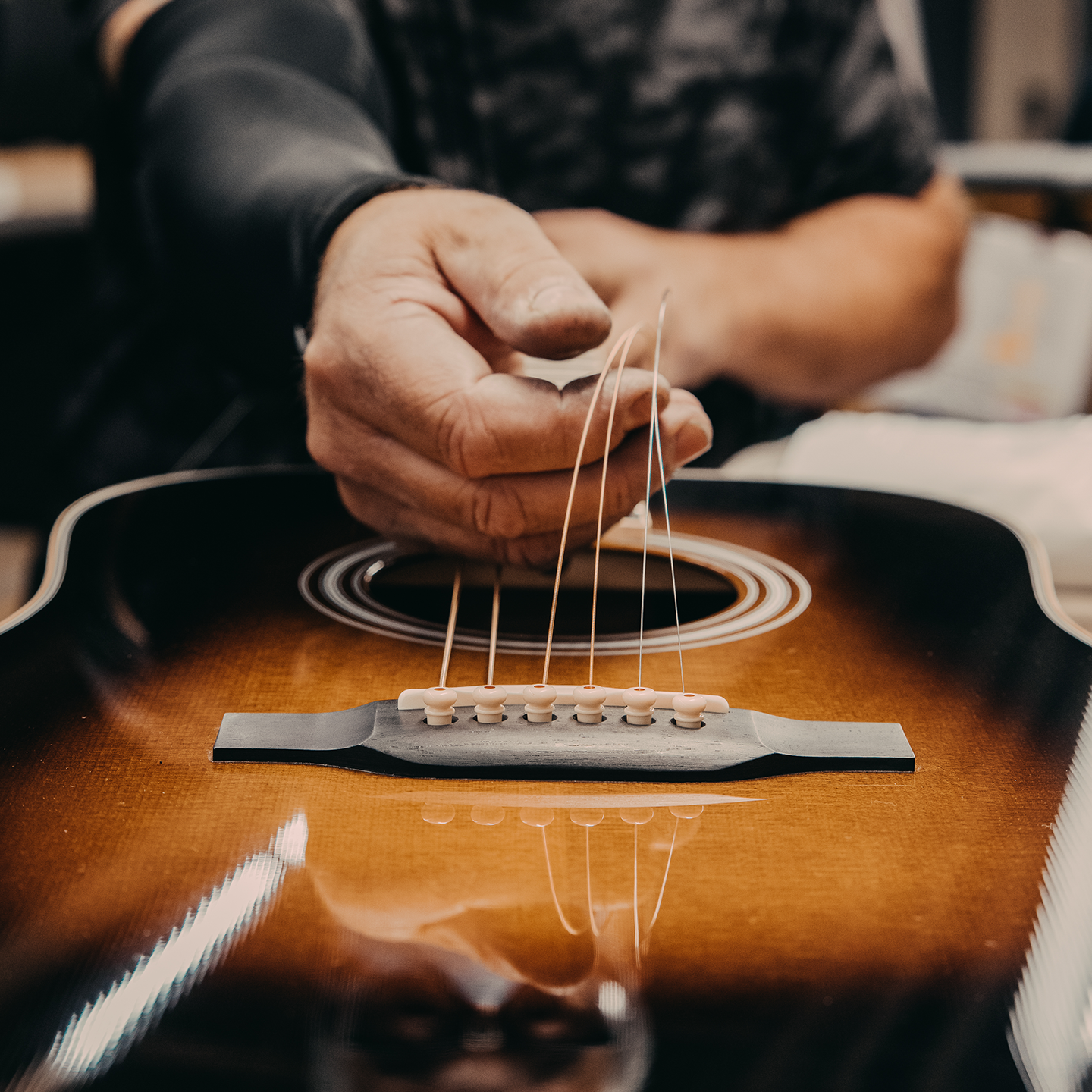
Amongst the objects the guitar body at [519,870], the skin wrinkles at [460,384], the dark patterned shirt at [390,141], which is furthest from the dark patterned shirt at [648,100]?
the guitar body at [519,870]

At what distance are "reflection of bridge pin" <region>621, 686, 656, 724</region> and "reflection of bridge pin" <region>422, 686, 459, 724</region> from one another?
72mm

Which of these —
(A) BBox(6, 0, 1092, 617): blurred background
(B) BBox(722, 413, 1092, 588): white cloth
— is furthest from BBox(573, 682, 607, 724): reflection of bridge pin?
(A) BBox(6, 0, 1092, 617): blurred background

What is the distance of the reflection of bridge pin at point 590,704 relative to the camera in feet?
1.42

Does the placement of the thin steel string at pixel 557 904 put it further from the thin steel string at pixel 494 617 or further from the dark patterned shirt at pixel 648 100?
the dark patterned shirt at pixel 648 100

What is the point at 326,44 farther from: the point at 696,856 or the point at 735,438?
the point at 696,856

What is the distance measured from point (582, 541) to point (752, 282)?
22.7 inches

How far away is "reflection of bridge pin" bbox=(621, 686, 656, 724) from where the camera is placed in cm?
43

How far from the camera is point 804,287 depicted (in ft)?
3.62

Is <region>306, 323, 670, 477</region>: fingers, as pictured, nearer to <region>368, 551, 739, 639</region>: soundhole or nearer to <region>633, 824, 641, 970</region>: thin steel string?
<region>368, 551, 739, 639</region>: soundhole

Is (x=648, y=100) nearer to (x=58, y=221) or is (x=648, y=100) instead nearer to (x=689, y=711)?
(x=689, y=711)

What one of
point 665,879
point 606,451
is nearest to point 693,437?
point 606,451

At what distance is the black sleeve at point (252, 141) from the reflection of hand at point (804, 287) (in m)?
0.22

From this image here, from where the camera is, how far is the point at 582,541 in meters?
0.60

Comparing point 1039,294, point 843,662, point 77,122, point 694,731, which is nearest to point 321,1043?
point 694,731
